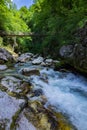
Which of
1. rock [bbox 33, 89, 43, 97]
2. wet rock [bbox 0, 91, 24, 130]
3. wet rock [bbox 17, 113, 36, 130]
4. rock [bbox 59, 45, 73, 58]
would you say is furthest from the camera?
rock [bbox 59, 45, 73, 58]

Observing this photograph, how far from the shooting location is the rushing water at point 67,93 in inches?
231

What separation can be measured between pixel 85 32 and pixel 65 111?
520 cm

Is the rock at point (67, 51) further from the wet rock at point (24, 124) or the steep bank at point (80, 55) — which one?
the wet rock at point (24, 124)

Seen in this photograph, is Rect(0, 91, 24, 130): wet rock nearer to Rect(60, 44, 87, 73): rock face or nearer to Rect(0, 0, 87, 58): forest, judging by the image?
Rect(60, 44, 87, 73): rock face

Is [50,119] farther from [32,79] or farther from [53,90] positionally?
[32,79]

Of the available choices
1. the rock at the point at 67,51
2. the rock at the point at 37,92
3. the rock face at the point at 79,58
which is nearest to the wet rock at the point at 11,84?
the rock at the point at 37,92

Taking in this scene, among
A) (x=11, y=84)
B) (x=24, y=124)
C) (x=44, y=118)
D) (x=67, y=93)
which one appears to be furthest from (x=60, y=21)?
(x=24, y=124)

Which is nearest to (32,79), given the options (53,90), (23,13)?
(53,90)

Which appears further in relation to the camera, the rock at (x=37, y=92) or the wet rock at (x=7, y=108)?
the rock at (x=37, y=92)

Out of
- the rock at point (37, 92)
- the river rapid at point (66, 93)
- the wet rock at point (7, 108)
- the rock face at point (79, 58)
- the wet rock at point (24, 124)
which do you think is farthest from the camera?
the rock face at point (79, 58)

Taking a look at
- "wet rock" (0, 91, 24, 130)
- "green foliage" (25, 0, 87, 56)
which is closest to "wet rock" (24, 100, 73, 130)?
"wet rock" (0, 91, 24, 130)

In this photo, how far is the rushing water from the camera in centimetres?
586

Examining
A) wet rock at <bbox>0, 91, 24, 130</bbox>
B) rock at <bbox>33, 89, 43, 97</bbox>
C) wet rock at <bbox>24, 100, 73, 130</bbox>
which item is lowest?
rock at <bbox>33, 89, 43, 97</bbox>

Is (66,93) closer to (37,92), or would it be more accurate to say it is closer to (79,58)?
(37,92)
